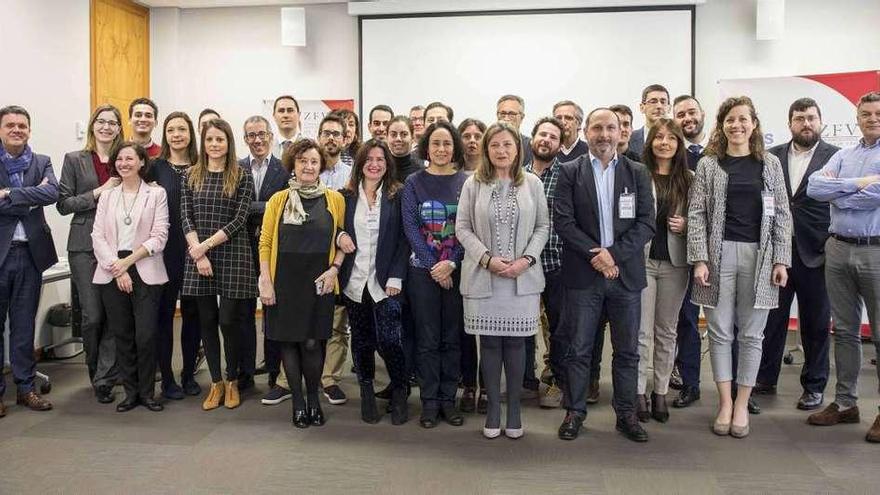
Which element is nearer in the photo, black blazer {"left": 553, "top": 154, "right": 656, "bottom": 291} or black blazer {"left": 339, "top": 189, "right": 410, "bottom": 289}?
black blazer {"left": 553, "top": 154, "right": 656, "bottom": 291}

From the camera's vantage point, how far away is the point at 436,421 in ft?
11.1

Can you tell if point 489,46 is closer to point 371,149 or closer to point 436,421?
point 371,149

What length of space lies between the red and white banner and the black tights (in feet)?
14.4

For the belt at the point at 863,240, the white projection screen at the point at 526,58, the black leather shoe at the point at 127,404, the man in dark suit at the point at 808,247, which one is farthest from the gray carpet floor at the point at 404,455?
the white projection screen at the point at 526,58

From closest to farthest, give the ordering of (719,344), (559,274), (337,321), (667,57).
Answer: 1. (719,344)
2. (559,274)
3. (337,321)
4. (667,57)

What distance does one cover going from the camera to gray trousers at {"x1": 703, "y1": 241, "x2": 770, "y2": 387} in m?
3.16

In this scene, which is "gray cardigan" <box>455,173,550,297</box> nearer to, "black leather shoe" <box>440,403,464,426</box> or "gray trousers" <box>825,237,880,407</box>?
"black leather shoe" <box>440,403,464,426</box>

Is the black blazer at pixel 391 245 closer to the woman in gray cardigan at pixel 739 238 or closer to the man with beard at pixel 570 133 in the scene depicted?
the man with beard at pixel 570 133

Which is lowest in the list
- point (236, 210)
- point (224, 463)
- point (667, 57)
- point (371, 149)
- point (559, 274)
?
point (224, 463)

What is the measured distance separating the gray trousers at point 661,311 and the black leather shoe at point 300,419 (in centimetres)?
168

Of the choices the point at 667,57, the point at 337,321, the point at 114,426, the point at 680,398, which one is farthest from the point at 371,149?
the point at 667,57

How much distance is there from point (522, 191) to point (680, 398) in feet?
5.05

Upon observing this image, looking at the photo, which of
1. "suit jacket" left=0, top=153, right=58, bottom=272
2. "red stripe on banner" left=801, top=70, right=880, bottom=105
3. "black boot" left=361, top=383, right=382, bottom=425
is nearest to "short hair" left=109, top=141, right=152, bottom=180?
"suit jacket" left=0, top=153, right=58, bottom=272

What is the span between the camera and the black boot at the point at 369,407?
3439 millimetres
